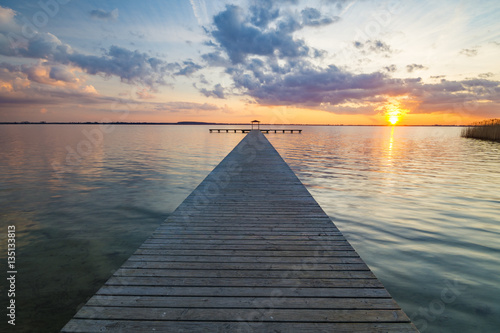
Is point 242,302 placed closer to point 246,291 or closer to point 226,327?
point 246,291

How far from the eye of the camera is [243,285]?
9.42ft

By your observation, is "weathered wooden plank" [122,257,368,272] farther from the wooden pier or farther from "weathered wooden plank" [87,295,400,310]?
"weathered wooden plank" [87,295,400,310]

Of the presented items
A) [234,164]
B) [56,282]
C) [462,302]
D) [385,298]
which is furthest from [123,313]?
[234,164]

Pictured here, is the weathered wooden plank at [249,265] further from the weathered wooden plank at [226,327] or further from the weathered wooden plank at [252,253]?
the weathered wooden plank at [226,327]

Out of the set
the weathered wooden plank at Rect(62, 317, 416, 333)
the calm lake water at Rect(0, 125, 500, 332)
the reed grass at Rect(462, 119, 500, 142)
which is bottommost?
the calm lake water at Rect(0, 125, 500, 332)

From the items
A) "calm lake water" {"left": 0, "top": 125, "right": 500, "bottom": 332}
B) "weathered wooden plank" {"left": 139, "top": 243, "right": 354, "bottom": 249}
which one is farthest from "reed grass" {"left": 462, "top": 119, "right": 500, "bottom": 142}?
"weathered wooden plank" {"left": 139, "top": 243, "right": 354, "bottom": 249}

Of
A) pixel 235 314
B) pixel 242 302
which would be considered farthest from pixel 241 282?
pixel 235 314

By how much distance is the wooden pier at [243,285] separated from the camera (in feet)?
7.64

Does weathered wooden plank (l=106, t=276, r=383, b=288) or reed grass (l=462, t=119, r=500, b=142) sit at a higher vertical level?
reed grass (l=462, t=119, r=500, b=142)

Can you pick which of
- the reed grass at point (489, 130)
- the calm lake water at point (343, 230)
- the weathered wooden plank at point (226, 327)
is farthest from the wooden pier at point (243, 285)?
the reed grass at point (489, 130)

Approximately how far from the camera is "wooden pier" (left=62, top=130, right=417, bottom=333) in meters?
2.33

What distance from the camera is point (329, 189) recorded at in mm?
11750

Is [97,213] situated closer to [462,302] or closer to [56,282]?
[56,282]

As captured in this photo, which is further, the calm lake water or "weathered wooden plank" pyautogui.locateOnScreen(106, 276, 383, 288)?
the calm lake water
